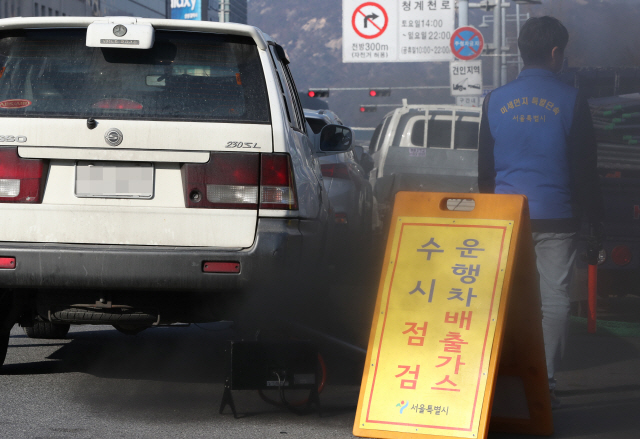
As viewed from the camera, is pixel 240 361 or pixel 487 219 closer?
pixel 487 219

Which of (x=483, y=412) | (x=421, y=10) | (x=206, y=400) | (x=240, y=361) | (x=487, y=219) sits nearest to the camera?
(x=483, y=412)

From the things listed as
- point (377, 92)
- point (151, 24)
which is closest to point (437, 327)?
point (151, 24)

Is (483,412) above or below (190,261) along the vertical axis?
below

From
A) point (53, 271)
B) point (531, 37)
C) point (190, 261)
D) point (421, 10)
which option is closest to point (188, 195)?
point (190, 261)

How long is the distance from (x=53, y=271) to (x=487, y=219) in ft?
6.44

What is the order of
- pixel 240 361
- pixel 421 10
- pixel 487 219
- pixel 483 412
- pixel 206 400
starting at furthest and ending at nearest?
pixel 421 10 < pixel 206 400 < pixel 240 361 < pixel 487 219 < pixel 483 412

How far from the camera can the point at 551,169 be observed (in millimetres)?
4930

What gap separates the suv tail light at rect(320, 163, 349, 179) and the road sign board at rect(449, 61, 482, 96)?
13.7 m

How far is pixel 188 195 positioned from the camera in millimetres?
4410

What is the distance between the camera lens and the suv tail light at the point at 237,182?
4410 millimetres

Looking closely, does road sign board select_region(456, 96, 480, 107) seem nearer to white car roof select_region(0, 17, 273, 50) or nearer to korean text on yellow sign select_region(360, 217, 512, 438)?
white car roof select_region(0, 17, 273, 50)

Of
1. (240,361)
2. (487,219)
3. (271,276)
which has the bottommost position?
(240,361)

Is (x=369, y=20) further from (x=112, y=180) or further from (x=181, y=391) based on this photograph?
(x=112, y=180)

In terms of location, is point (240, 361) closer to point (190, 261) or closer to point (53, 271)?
point (190, 261)
